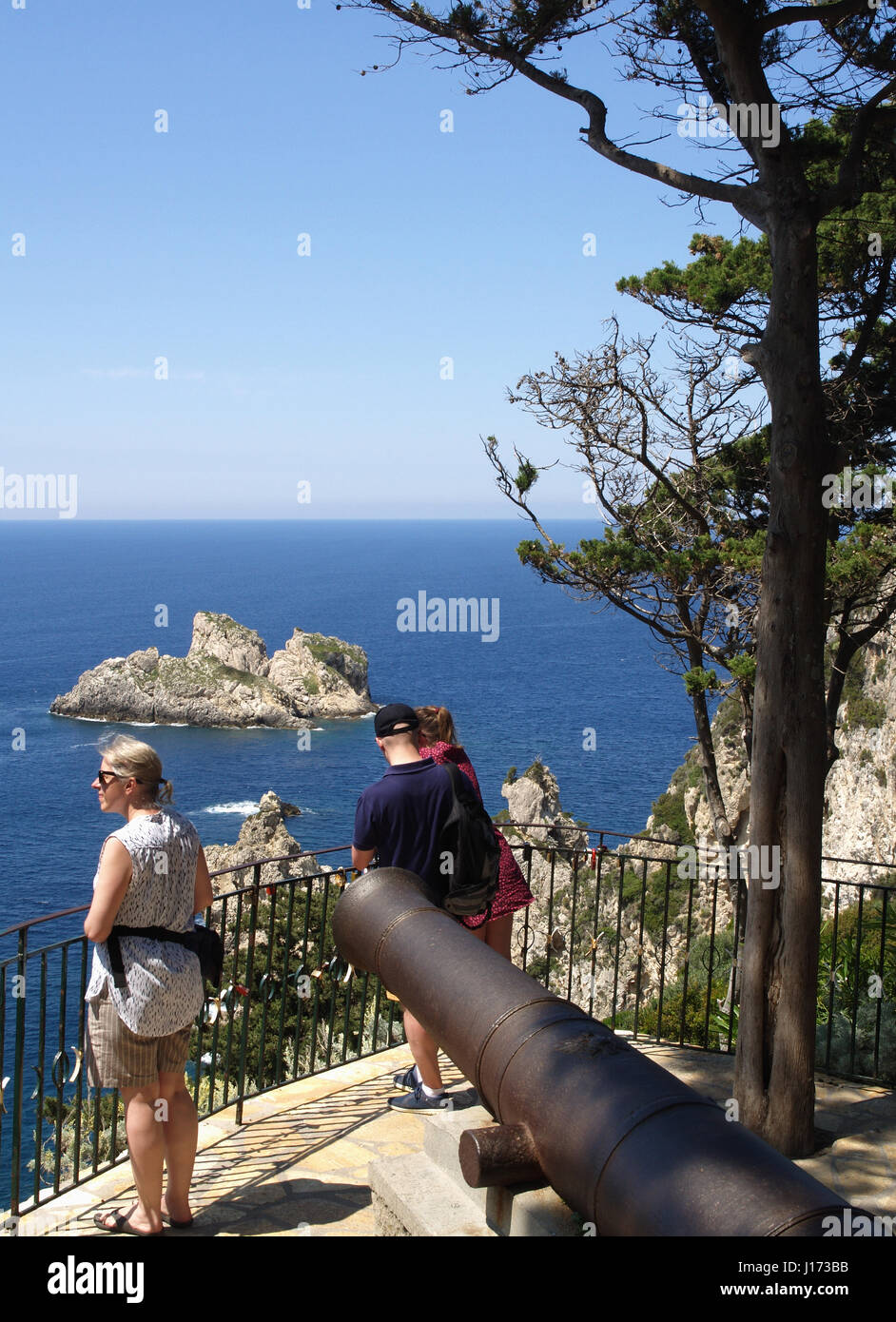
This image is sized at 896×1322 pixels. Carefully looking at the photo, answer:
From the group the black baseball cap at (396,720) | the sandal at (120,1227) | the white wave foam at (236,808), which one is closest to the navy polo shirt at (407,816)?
the black baseball cap at (396,720)

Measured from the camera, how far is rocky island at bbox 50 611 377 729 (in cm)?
8356

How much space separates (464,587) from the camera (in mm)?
144000

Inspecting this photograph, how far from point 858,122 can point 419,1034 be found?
443cm

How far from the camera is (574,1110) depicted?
2684mm

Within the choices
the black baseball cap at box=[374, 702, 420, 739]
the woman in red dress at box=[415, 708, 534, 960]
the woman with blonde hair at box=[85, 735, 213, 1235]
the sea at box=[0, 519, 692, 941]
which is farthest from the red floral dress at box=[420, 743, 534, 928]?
the sea at box=[0, 519, 692, 941]

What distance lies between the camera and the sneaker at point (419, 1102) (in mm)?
4934

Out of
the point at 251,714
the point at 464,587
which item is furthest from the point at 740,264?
the point at 464,587

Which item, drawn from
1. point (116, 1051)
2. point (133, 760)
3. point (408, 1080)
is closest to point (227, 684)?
point (408, 1080)

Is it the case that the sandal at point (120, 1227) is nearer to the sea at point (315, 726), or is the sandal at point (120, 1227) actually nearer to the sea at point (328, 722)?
the sea at point (315, 726)

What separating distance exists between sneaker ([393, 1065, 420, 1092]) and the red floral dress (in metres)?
0.94

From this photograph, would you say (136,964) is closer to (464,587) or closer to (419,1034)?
(419,1034)

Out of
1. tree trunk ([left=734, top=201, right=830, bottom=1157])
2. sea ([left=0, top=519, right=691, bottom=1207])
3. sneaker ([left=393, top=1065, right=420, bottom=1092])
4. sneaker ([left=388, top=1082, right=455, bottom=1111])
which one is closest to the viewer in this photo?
tree trunk ([left=734, top=201, right=830, bottom=1157])

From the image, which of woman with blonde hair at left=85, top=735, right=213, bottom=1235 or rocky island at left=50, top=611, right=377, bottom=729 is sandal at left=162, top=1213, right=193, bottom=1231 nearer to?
woman with blonde hair at left=85, top=735, right=213, bottom=1235
